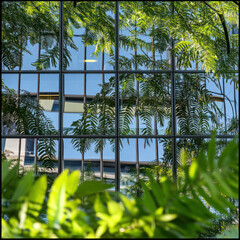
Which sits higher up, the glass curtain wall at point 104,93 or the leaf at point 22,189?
the glass curtain wall at point 104,93

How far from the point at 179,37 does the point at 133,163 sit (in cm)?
143

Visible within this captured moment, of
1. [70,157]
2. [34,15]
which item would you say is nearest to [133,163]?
[70,157]

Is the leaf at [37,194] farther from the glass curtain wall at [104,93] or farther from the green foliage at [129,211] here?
the glass curtain wall at [104,93]

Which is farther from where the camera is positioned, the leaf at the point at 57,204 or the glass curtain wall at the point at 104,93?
the glass curtain wall at the point at 104,93

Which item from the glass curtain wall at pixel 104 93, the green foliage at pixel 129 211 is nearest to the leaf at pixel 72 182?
the green foliage at pixel 129 211

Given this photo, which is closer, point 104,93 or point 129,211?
point 129,211

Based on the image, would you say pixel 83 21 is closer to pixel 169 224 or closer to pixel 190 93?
pixel 190 93

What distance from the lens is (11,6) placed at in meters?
3.04

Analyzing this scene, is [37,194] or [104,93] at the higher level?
[104,93]

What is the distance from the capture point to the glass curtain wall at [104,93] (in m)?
3.05

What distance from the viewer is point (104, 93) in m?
3.10

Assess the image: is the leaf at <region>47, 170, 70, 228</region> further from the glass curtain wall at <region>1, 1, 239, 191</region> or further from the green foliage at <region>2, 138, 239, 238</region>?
the glass curtain wall at <region>1, 1, 239, 191</region>

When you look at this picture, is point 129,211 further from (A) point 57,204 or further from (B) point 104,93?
(B) point 104,93

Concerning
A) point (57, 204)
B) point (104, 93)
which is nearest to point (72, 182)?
point (57, 204)
